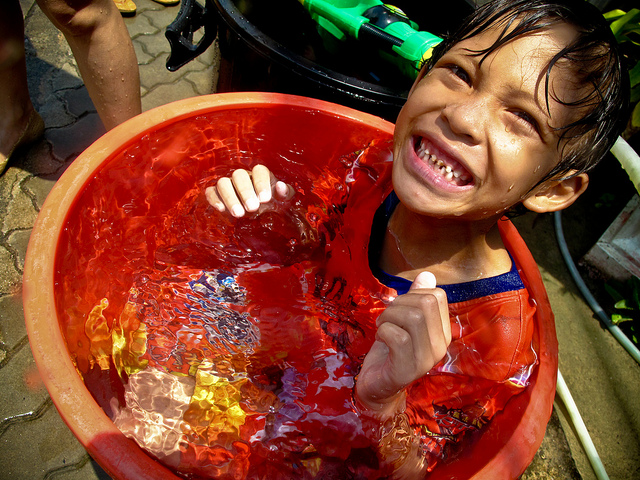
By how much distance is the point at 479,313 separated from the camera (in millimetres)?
1195

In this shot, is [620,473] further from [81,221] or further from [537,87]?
[81,221]

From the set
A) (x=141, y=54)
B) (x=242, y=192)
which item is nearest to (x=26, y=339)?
(x=242, y=192)

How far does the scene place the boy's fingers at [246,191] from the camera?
1425mm

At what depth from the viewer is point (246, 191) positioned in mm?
1434

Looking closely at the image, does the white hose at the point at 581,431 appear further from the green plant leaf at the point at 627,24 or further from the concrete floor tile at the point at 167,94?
the concrete floor tile at the point at 167,94

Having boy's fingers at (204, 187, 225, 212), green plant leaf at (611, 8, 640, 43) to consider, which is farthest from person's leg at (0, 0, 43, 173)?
green plant leaf at (611, 8, 640, 43)

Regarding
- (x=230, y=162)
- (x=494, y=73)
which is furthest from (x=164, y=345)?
(x=494, y=73)

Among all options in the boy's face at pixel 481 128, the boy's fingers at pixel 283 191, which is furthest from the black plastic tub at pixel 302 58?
the boy's face at pixel 481 128

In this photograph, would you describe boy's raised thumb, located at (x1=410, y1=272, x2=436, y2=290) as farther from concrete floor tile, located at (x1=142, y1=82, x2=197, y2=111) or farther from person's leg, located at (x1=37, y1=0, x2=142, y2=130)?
concrete floor tile, located at (x1=142, y1=82, x2=197, y2=111)

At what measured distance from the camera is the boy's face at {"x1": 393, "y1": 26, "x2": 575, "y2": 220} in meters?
0.92

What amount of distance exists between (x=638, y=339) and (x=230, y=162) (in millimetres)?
1928

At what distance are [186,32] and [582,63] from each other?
130cm

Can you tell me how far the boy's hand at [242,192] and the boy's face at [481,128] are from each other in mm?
486

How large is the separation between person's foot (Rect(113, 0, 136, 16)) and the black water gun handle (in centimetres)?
129
